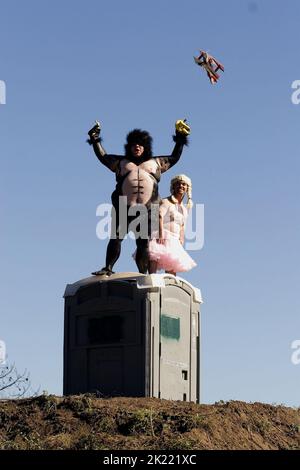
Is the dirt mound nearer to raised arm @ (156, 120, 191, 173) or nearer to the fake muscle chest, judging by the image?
the fake muscle chest

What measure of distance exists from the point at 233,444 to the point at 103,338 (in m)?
3.63

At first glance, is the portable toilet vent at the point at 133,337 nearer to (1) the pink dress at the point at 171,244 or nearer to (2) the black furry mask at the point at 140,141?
(1) the pink dress at the point at 171,244

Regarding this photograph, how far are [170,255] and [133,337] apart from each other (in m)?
1.80

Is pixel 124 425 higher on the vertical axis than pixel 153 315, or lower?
lower

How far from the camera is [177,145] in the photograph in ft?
67.3

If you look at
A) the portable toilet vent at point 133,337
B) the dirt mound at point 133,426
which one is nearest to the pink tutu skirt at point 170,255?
the portable toilet vent at point 133,337

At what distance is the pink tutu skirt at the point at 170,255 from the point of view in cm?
1981

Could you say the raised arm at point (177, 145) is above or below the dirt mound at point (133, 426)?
above

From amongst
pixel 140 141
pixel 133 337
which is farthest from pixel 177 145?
pixel 133 337

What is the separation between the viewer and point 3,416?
56.6 ft

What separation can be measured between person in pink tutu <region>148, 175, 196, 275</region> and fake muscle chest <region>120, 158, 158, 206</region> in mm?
457

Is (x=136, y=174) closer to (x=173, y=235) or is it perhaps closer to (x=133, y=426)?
(x=173, y=235)
